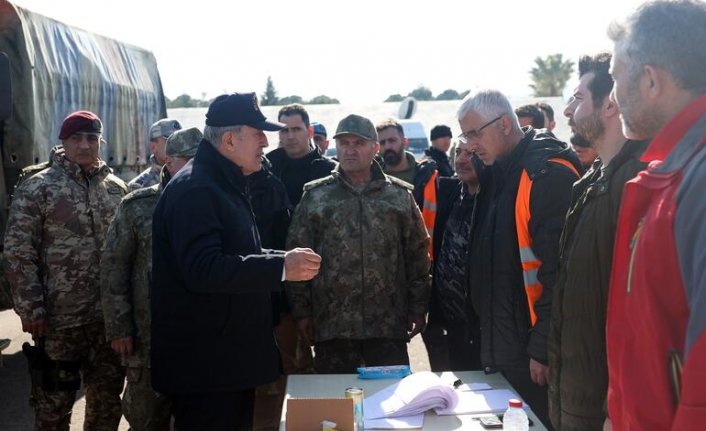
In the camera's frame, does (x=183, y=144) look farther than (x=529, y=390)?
Yes

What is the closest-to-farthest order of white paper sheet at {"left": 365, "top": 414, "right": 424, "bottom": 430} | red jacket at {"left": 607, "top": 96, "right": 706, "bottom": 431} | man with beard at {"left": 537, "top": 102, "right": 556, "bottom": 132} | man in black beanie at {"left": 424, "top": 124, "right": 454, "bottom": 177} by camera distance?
red jacket at {"left": 607, "top": 96, "right": 706, "bottom": 431} < white paper sheet at {"left": 365, "top": 414, "right": 424, "bottom": 430} < man with beard at {"left": 537, "top": 102, "right": 556, "bottom": 132} < man in black beanie at {"left": 424, "top": 124, "right": 454, "bottom": 177}

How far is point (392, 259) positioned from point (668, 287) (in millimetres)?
2913

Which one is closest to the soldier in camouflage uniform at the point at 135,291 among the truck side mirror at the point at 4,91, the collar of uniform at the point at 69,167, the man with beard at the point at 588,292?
the collar of uniform at the point at 69,167

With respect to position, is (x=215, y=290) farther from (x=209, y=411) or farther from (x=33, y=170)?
(x=33, y=170)

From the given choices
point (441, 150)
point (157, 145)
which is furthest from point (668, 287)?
point (441, 150)

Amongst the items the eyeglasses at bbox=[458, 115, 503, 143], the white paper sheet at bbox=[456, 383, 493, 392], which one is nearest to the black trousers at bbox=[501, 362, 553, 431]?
the white paper sheet at bbox=[456, 383, 493, 392]

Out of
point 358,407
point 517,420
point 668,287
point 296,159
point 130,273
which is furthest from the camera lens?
point 296,159

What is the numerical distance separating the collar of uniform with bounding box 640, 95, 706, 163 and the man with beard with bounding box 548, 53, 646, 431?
2.65 ft

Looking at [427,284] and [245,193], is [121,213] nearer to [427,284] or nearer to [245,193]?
[245,193]

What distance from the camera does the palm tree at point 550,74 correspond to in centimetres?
5866

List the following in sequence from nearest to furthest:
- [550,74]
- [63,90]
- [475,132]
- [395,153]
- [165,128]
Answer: [475,132] < [165,128] < [395,153] < [63,90] < [550,74]

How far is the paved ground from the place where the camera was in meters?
5.27

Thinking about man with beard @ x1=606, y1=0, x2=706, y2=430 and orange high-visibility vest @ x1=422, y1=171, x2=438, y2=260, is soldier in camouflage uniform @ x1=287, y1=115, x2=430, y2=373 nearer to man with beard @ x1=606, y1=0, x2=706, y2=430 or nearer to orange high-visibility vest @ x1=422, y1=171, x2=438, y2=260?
orange high-visibility vest @ x1=422, y1=171, x2=438, y2=260

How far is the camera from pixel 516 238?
3293 mm
